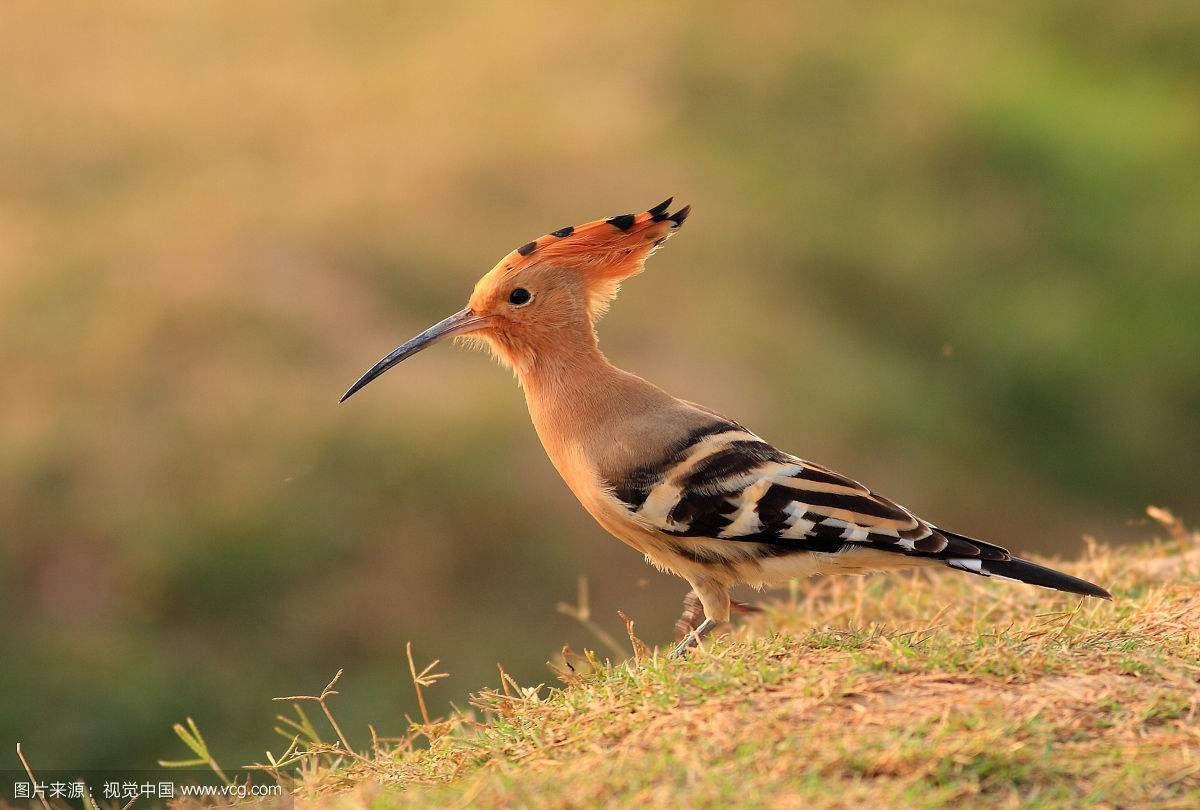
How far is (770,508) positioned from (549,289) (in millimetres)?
923

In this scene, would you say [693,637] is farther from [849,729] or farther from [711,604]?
[849,729]

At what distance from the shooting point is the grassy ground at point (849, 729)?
239 centimetres

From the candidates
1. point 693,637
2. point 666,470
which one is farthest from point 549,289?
point 693,637

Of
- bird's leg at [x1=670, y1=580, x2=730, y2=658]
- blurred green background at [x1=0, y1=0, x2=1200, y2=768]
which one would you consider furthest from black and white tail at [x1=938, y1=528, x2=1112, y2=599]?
blurred green background at [x1=0, y1=0, x2=1200, y2=768]

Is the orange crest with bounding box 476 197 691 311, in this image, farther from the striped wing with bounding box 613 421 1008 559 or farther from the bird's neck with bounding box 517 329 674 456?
the striped wing with bounding box 613 421 1008 559

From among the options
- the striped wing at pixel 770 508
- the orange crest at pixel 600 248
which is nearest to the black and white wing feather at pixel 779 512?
the striped wing at pixel 770 508

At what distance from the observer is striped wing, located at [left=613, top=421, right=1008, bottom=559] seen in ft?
10.9

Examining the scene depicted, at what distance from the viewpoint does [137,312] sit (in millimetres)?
7648

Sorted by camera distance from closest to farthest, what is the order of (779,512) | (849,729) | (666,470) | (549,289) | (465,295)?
(849,729), (779,512), (666,470), (549,289), (465,295)

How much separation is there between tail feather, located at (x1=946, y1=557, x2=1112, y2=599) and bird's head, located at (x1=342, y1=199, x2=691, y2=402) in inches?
47.3

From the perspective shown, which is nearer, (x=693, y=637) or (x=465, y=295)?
(x=693, y=637)

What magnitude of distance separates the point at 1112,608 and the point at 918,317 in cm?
→ 590

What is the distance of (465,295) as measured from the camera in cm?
812

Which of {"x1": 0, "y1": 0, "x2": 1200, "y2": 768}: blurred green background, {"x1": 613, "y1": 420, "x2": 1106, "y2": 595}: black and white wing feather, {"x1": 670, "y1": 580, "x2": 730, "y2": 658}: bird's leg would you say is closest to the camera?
{"x1": 613, "y1": 420, "x2": 1106, "y2": 595}: black and white wing feather
